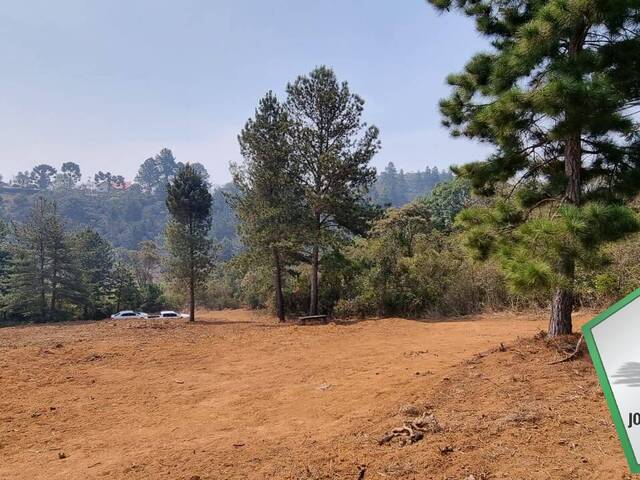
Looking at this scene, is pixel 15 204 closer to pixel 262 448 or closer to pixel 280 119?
pixel 280 119

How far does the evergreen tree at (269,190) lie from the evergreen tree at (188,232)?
4761 millimetres

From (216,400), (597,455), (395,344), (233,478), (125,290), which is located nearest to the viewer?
(597,455)

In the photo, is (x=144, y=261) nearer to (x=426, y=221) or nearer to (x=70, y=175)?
(x=426, y=221)

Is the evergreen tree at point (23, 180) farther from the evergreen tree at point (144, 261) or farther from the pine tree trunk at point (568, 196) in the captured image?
the pine tree trunk at point (568, 196)

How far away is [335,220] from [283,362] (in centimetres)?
818

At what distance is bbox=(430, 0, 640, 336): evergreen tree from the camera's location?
3654mm

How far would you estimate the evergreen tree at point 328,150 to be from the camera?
14547mm

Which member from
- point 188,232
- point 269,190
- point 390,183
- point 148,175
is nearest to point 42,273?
point 188,232

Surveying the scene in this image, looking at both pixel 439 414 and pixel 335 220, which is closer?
pixel 439 414

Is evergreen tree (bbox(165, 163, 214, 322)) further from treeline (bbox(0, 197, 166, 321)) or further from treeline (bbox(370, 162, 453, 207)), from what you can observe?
treeline (bbox(370, 162, 453, 207))

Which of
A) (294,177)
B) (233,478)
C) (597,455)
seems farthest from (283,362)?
(294,177)

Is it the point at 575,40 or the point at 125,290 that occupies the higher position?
the point at 575,40

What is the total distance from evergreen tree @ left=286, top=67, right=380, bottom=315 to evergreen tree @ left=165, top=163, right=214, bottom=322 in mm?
7989

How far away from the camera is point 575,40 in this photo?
4.59 meters
